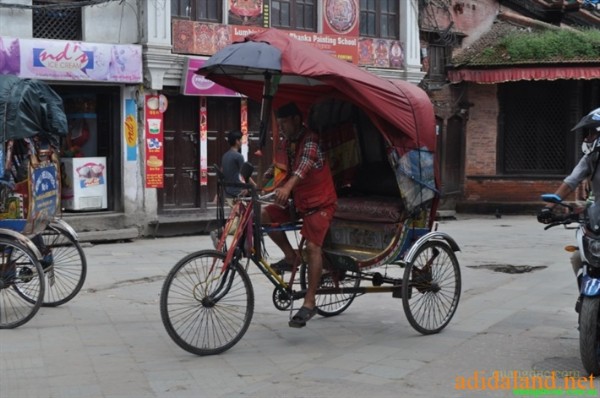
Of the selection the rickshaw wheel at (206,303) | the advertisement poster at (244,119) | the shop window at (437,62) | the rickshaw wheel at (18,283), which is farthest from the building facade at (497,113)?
the rickshaw wheel at (206,303)

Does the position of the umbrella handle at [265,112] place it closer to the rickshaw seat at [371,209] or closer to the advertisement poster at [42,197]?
the rickshaw seat at [371,209]

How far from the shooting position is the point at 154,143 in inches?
587

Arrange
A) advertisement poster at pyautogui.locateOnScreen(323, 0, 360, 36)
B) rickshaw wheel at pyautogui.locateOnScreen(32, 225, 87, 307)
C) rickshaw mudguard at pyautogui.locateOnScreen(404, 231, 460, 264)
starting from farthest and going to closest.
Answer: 1. advertisement poster at pyautogui.locateOnScreen(323, 0, 360, 36)
2. rickshaw wheel at pyautogui.locateOnScreen(32, 225, 87, 307)
3. rickshaw mudguard at pyautogui.locateOnScreen(404, 231, 460, 264)

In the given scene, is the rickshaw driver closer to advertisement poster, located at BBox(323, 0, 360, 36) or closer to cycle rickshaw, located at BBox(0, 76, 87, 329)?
cycle rickshaw, located at BBox(0, 76, 87, 329)

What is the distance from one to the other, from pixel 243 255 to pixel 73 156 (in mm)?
8651

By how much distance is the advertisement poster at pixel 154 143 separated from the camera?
14.8 meters

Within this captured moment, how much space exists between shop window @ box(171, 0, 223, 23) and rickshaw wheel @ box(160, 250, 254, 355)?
9.70 metres

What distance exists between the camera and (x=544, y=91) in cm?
2117

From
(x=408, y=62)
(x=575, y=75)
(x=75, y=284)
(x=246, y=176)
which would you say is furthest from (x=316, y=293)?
(x=575, y=75)

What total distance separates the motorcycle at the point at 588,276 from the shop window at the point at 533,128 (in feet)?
51.5

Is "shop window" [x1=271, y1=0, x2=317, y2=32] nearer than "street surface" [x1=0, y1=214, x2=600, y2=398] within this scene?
No

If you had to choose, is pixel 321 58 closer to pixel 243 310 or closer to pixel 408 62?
pixel 243 310

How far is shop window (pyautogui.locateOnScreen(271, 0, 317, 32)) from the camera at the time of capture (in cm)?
1667

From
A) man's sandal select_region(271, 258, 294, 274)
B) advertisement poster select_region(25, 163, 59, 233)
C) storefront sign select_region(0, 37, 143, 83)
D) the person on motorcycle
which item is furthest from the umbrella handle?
storefront sign select_region(0, 37, 143, 83)
